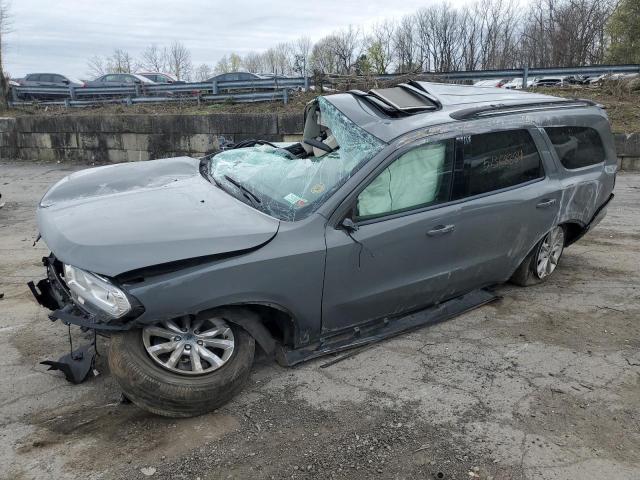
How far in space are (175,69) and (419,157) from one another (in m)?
65.9

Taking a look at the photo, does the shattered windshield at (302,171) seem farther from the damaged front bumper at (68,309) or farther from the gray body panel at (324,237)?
the damaged front bumper at (68,309)

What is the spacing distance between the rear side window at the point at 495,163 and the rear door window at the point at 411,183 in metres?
0.13

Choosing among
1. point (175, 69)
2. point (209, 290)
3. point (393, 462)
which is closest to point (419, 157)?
point (209, 290)

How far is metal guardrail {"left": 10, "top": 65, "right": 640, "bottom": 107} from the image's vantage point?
1291 centimetres

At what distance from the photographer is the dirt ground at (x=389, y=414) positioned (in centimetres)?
253

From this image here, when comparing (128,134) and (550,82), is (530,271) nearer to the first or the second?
(128,134)

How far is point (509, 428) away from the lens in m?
2.80

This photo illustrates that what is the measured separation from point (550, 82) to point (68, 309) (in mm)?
16810

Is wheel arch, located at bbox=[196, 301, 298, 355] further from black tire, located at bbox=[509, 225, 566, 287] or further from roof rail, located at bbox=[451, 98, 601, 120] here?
black tire, located at bbox=[509, 225, 566, 287]

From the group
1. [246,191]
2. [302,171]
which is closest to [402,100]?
[302,171]

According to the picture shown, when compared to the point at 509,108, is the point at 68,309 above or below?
below

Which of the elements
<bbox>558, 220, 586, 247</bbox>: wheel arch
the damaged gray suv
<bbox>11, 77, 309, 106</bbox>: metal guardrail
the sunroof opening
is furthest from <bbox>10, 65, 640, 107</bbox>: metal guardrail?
the sunroof opening

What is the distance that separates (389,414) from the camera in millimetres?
2920

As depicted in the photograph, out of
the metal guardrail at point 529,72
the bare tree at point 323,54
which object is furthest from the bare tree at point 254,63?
the metal guardrail at point 529,72
